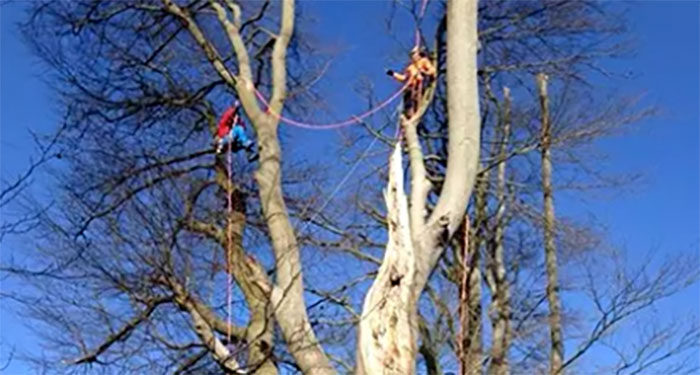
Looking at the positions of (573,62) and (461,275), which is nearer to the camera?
(573,62)

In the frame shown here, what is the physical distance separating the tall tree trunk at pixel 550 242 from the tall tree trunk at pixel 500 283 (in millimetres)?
329

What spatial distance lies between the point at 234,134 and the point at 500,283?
267 cm

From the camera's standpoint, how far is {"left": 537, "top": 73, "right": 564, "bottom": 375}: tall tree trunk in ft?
24.4

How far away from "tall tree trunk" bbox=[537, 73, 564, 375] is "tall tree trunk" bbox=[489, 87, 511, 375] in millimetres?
329

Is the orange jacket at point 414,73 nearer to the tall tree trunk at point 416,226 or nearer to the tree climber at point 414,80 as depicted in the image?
the tree climber at point 414,80

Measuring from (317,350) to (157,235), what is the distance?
54.4 inches

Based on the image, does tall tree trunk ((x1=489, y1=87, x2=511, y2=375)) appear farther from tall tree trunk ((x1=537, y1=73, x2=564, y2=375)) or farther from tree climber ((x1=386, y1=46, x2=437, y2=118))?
tree climber ((x1=386, y1=46, x2=437, y2=118))

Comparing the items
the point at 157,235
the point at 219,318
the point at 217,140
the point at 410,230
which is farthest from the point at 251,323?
the point at 410,230

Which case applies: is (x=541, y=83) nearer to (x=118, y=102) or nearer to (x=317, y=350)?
(x=317, y=350)

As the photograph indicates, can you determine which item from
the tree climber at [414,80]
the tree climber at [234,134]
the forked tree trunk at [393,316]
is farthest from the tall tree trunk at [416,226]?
the tree climber at [234,134]

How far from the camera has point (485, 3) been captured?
7.17 m

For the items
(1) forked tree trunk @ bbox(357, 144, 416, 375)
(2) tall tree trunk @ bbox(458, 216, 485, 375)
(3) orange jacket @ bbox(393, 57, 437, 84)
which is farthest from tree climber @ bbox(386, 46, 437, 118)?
(2) tall tree trunk @ bbox(458, 216, 485, 375)

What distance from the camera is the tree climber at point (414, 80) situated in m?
6.01

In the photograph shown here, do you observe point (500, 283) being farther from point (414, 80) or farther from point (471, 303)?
point (414, 80)
